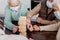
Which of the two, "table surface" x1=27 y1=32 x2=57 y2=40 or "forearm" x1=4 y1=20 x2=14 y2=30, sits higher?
"forearm" x1=4 y1=20 x2=14 y2=30

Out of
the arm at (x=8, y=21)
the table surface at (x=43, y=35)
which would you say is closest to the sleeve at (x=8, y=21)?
the arm at (x=8, y=21)

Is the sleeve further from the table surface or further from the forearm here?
the table surface

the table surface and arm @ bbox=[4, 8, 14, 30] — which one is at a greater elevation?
arm @ bbox=[4, 8, 14, 30]

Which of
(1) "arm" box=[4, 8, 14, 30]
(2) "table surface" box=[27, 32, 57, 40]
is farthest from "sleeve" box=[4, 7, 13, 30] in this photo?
(2) "table surface" box=[27, 32, 57, 40]

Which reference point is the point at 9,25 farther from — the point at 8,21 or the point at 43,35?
the point at 43,35

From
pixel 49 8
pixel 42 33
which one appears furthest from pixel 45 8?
pixel 42 33

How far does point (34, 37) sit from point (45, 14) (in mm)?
218

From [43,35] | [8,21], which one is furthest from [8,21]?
[43,35]

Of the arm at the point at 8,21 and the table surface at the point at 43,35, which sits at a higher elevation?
the arm at the point at 8,21

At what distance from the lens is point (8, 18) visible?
38.0 inches

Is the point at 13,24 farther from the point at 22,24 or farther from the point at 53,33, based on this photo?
the point at 53,33

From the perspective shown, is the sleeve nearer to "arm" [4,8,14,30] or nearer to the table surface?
"arm" [4,8,14,30]

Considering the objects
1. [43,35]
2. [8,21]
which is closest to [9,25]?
[8,21]

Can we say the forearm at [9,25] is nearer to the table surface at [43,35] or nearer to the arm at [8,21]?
the arm at [8,21]
